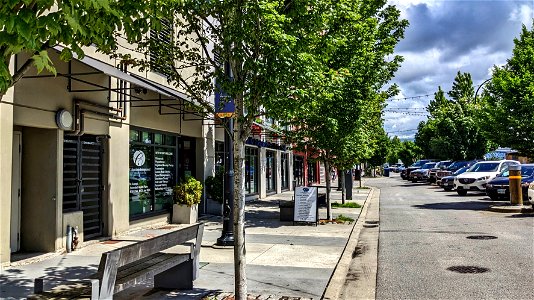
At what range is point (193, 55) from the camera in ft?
20.8

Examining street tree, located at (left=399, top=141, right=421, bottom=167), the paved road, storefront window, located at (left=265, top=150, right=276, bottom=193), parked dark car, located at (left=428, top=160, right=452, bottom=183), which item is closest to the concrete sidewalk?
the paved road

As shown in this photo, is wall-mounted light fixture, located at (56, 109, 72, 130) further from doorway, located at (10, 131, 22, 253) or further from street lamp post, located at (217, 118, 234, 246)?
street lamp post, located at (217, 118, 234, 246)

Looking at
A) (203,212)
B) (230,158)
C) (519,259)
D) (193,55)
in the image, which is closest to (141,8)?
(193,55)

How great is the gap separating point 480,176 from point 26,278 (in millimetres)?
22710

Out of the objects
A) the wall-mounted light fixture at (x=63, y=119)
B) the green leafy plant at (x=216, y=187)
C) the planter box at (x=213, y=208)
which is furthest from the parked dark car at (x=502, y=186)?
the wall-mounted light fixture at (x=63, y=119)

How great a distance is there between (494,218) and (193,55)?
40.6 ft

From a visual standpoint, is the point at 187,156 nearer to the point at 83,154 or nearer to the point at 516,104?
the point at 83,154

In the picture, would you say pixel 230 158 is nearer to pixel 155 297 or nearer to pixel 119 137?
pixel 119 137

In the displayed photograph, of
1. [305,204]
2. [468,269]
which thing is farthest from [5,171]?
[305,204]

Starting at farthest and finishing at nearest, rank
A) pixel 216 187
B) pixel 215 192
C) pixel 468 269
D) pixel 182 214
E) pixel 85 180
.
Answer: pixel 215 192 < pixel 216 187 < pixel 182 214 < pixel 85 180 < pixel 468 269

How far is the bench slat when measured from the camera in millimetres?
4672

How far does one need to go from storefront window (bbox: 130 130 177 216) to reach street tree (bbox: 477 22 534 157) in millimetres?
14015

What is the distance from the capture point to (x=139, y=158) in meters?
12.1

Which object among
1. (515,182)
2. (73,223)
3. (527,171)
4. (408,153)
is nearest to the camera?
(73,223)
